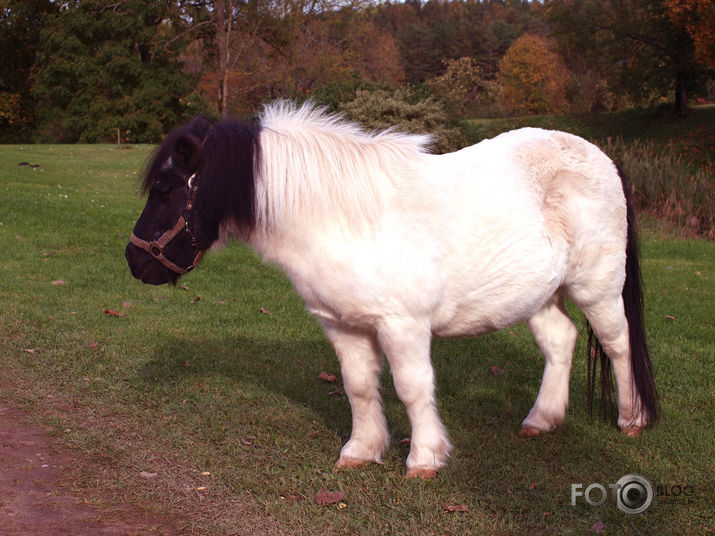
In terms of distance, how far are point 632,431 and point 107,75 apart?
40.0 meters

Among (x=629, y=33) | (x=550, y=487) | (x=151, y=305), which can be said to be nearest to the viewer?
(x=550, y=487)

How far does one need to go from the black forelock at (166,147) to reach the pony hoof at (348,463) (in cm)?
194

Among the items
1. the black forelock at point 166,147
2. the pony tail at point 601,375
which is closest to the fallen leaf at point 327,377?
the pony tail at point 601,375

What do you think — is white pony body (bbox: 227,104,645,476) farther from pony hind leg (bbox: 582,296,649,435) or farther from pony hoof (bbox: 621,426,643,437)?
pony hoof (bbox: 621,426,643,437)

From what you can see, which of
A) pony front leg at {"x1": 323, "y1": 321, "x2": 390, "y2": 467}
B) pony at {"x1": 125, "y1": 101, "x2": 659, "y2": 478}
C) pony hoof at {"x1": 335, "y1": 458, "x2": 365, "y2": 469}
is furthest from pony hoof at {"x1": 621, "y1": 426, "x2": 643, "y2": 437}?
pony hoof at {"x1": 335, "y1": 458, "x2": 365, "y2": 469}

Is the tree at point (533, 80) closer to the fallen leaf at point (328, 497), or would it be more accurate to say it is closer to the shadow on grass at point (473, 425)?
the shadow on grass at point (473, 425)

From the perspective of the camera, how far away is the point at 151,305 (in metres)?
7.33

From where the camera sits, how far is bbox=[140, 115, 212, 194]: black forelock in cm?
347

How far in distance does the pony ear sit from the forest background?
57.0 feet

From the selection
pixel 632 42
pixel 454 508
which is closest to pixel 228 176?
pixel 454 508

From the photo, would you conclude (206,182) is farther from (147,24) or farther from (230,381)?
(147,24)

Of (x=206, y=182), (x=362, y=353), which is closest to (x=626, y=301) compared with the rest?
(x=362, y=353)

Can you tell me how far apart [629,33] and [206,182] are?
3155cm
